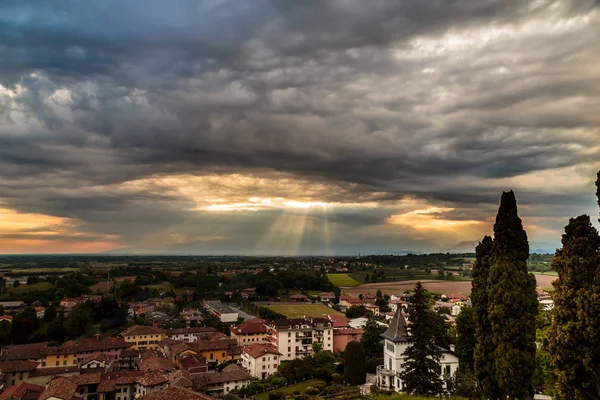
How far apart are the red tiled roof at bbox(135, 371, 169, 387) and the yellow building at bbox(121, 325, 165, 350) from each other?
2145 cm

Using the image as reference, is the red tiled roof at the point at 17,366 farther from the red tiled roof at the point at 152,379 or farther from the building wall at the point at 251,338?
the building wall at the point at 251,338

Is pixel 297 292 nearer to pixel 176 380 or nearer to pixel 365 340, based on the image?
pixel 365 340

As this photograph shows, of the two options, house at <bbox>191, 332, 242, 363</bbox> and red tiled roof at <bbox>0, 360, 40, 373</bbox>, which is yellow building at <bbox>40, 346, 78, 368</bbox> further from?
house at <bbox>191, 332, 242, 363</bbox>

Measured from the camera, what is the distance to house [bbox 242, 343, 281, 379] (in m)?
49.3

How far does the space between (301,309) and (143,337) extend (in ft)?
118

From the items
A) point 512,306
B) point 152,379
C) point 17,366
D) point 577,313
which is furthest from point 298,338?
point 577,313

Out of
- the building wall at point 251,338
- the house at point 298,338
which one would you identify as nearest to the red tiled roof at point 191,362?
the house at point 298,338

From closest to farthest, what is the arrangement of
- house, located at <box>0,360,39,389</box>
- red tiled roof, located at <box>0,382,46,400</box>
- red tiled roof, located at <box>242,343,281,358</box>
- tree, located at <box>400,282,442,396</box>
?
tree, located at <box>400,282,442,396</box> < red tiled roof, located at <box>0,382,46,400</box> < house, located at <box>0,360,39,389</box> < red tiled roof, located at <box>242,343,281,358</box>

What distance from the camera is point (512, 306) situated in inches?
758

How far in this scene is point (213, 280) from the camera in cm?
12494

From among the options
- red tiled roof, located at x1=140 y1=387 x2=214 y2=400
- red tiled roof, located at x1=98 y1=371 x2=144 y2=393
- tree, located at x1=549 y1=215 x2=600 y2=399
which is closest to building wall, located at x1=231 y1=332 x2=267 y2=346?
red tiled roof, located at x1=98 y1=371 x2=144 y2=393

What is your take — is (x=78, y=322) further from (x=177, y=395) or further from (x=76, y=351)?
(x=177, y=395)

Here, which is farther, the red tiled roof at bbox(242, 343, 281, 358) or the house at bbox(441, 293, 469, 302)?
the house at bbox(441, 293, 469, 302)

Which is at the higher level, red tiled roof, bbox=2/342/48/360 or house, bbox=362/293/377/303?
house, bbox=362/293/377/303
